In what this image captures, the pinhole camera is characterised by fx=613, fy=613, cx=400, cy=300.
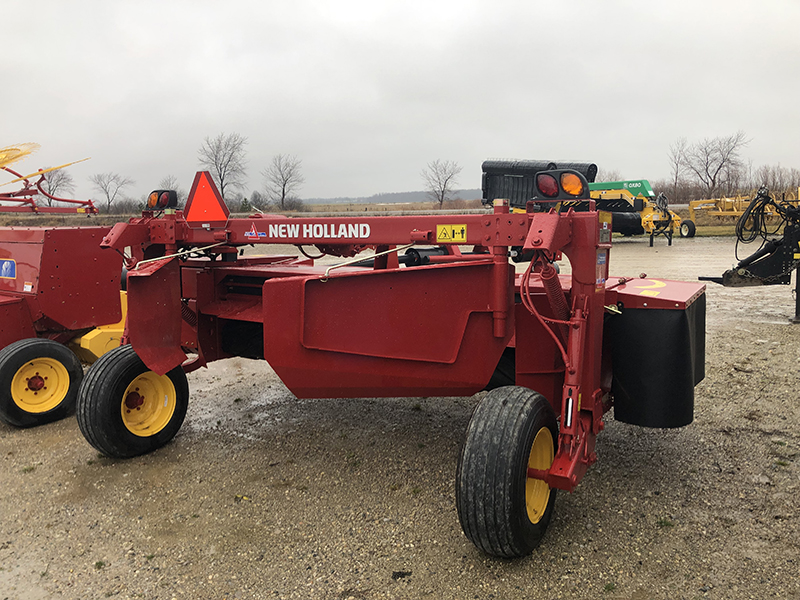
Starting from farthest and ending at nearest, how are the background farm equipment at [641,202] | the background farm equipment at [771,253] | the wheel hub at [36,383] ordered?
the background farm equipment at [641,202]
the background farm equipment at [771,253]
the wheel hub at [36,383]

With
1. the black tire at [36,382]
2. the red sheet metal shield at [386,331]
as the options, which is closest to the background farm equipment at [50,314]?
the black tire at [36,382]

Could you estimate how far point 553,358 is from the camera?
3420mm

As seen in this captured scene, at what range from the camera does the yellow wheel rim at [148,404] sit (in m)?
4.11

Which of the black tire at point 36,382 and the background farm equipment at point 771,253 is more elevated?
the background farm equipment at point 771,253

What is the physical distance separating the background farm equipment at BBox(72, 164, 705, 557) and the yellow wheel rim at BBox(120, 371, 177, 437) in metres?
0.03

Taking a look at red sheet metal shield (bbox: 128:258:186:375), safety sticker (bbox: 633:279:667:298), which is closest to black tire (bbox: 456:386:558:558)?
safety sticker (bbox: 633:279:667:298)

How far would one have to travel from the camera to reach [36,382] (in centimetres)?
482

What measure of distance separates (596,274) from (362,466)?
193 centimetres

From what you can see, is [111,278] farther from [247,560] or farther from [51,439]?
[247,560]

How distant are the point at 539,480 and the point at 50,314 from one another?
4.47m

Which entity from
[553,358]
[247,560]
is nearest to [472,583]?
[247,560]

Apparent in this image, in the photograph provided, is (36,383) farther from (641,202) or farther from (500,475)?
(641,202)

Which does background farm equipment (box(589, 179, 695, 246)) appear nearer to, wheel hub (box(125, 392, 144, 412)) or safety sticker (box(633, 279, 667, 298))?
safety sticker (box(633, 279, 667, 298))

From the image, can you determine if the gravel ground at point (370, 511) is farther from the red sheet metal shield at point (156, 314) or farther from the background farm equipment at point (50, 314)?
the red sheet metal shield at point (156, 314)
